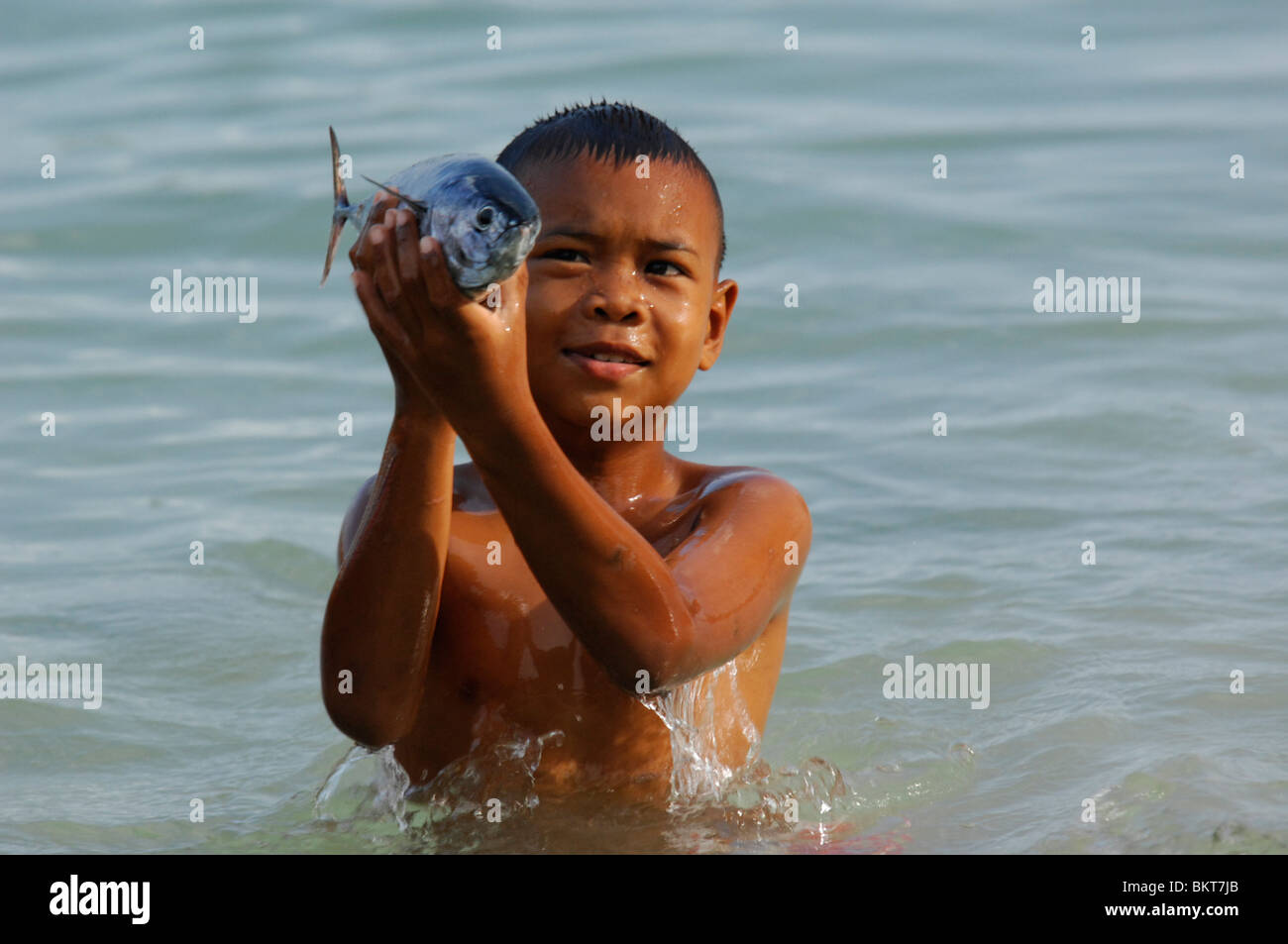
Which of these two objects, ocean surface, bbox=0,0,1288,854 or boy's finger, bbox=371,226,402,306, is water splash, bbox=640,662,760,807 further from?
boy's finger, bbox=371,226,402,306

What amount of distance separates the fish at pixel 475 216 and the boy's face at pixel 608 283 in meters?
0.80

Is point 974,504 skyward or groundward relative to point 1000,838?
skyward

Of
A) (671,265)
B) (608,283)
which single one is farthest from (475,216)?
(671,265)

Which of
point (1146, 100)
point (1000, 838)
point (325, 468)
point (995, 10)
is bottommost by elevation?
point (1000, 838)

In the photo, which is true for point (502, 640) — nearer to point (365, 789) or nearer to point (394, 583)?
point (394, 583)

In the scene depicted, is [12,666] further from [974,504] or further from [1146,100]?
[1146,100]

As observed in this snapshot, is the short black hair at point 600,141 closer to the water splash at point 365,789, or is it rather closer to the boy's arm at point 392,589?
the boy's arm at point 392,589

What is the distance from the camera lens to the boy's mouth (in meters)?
3.19

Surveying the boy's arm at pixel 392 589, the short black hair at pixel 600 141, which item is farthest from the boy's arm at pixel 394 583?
the short black hair at pixel 600 141

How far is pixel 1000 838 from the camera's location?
3609 mm

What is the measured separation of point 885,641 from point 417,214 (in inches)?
118

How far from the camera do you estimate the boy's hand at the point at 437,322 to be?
2359mm

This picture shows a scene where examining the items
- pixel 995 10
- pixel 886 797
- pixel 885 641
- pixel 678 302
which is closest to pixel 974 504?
pixel 885 641

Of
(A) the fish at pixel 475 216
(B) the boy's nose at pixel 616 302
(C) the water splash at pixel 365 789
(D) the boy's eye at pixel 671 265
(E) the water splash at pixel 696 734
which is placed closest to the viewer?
(A) the fish at pixel 475 216
